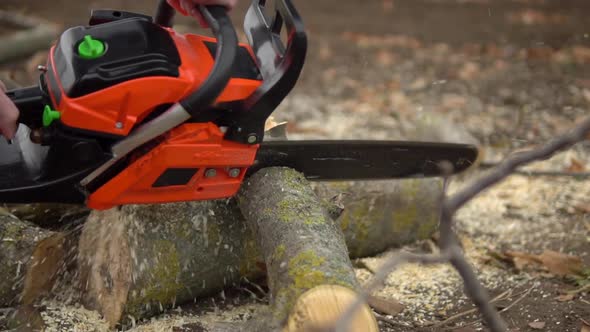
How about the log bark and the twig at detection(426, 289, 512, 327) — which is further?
the twig at detection(426, 289, 512, 327)

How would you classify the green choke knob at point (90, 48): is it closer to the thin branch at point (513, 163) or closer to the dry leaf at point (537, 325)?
the thin branch at point (513, 163)

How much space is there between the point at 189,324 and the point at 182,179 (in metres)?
0.57

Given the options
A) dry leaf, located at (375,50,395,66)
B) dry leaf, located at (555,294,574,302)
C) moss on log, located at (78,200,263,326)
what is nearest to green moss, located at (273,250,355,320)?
moss on log, located at (78,200,263,326)

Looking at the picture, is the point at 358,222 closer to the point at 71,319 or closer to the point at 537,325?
the point at 537,325

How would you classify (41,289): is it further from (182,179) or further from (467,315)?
(467,315)

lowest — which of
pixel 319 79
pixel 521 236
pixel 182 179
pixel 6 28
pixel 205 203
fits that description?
pixel 6 28

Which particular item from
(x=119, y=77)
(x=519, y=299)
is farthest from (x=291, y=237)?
(x=519, y=299)

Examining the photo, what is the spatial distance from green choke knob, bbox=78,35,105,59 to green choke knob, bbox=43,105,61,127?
0.20 metres

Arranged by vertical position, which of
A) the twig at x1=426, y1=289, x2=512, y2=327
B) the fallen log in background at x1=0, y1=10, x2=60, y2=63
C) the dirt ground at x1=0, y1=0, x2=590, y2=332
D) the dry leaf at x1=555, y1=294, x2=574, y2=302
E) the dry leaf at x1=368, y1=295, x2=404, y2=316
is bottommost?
the fallen log in background at x1=0, y1=10, x2=60, y2=63

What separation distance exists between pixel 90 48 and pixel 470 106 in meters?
3.88

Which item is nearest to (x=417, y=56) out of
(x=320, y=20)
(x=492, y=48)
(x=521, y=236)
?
(x=492, y=48)

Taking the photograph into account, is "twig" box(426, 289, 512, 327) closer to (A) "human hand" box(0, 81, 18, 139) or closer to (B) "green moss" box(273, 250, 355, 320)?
(B) "green moss" box(273, 250, 355, 320)

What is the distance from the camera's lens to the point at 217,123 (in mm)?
2416

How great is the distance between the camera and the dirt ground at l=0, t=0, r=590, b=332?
289 cm
